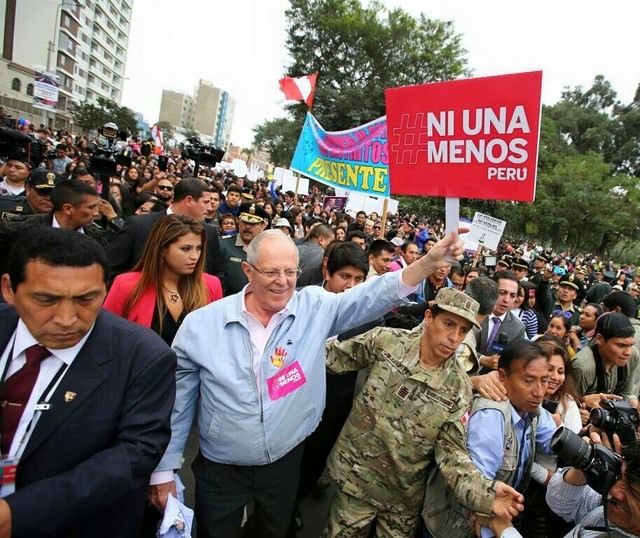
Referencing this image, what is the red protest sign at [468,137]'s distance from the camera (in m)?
2.16

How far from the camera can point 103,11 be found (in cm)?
6681

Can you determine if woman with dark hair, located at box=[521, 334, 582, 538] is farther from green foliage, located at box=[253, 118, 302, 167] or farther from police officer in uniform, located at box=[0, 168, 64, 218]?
green foliage, located at box=[253, 118, 302, 167]

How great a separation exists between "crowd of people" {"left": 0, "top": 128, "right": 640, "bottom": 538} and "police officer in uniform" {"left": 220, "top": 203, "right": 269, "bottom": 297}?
3.54ft

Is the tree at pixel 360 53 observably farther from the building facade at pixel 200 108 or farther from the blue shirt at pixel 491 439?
the building facade at pixel 200 108

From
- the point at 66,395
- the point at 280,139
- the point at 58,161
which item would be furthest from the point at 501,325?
the point at 280,139

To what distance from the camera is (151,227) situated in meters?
3.25

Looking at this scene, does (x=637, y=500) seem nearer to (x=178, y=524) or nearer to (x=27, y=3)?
(x=178, y=524)

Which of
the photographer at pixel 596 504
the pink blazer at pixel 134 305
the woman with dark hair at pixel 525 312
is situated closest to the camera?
the photographer at pixel 596 504

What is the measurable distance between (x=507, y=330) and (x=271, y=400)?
110 inches

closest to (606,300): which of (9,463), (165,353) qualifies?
(165,353)

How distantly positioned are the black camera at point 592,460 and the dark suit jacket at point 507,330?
2.09 m

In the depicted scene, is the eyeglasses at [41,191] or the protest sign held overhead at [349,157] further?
the protest sign held overhead at [349,157]

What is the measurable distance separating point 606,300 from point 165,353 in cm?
493

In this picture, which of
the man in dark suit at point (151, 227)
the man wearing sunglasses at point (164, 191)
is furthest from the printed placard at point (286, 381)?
the man wearing sunglasses at point (164, 191)
